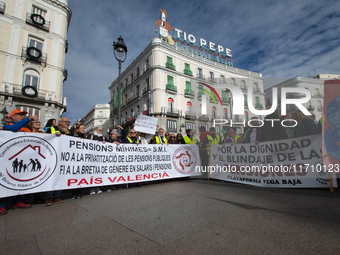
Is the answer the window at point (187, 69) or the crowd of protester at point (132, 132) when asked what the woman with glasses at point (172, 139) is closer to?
the crowd of protester at point (132, 132)

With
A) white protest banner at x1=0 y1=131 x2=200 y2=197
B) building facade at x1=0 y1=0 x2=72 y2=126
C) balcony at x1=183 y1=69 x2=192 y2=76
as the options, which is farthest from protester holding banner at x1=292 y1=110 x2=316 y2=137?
balcony at x1=183 y1=69 x2=192 y2=76

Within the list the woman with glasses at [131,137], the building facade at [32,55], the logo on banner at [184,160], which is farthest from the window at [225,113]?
the building facade at [32,55]

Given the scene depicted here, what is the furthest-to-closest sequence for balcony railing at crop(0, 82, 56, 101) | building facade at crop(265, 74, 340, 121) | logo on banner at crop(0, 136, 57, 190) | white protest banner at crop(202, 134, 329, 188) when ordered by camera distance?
balcony railing at crop(0, 82, 56, 101) → building facade at crop(265, 74, 340, 121) → white protest banner at crop(202, 134, 329, 188) → logo on banner at crop(0, 136, 57, 190)

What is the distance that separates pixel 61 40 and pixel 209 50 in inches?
954

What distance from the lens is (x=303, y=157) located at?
12.9ft

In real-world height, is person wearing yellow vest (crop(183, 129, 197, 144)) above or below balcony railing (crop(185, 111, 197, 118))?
below

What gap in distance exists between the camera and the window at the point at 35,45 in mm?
17031

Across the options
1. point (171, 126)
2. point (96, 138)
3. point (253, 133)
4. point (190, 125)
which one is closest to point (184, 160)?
point (253, 133)

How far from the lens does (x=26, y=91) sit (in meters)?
16.3

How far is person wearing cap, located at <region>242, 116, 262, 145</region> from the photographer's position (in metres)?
5.01

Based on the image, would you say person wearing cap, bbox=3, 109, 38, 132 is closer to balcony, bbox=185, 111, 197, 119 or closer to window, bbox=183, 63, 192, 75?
balcony, bbox=185, 111, 197, 119

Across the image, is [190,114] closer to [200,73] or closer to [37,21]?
[200,73]

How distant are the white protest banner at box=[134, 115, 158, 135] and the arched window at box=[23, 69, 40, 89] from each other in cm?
1689

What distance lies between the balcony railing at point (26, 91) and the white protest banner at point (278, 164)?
18.5m
